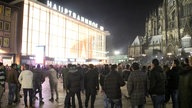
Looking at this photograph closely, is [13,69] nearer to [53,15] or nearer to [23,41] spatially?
[23,41]

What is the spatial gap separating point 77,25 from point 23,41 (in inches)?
999

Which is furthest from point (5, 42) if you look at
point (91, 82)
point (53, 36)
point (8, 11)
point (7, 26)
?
point (91, 82)

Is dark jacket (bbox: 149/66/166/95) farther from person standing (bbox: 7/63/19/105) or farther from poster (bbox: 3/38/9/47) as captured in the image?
poster (bbox: 3/38/9/47)

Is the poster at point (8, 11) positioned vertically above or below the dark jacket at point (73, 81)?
above

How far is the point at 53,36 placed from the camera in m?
60.4

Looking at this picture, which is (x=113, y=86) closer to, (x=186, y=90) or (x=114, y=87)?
(x=114, y=87)

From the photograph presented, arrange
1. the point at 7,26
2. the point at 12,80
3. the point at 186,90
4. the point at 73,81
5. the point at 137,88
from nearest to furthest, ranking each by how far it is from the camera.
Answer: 1. the point at 186,90
2. the point at 137,88
3. the point at 73,81
4. the point at 12,80
5. the point at 7,26

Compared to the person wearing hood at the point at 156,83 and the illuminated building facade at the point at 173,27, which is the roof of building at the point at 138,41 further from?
the person wearing hood at the point at 156,83

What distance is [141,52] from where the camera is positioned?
11550 centimetres

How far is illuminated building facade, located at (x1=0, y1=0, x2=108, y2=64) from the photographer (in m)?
49.5

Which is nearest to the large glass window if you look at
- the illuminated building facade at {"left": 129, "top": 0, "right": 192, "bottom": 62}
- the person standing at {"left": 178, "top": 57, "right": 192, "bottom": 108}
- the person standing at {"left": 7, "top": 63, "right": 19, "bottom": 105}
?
the illuminated building facade at {"left": 129, "top": 0, "right": 192, "bottom": 62}

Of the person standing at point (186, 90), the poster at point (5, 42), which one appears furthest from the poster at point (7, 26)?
the person standing at point (186, 90)

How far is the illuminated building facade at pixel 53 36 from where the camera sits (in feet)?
162

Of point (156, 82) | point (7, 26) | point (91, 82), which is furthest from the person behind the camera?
point (7, 26)
